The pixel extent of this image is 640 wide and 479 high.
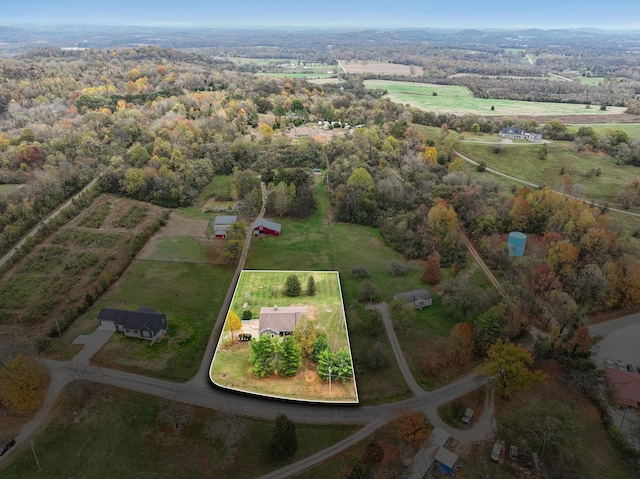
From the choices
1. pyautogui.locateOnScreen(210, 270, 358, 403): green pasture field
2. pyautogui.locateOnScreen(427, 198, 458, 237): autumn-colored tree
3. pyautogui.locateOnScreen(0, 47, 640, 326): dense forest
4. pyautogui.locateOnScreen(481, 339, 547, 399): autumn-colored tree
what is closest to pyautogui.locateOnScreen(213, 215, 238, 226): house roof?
pyautogui.locateOnScreen(0, 47, 640, 326): dense forest

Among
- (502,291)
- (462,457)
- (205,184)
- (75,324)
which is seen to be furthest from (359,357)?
(205,184)

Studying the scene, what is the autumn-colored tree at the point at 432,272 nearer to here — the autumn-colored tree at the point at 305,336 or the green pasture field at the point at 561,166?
the autumn-colored tree at the point at 305,336

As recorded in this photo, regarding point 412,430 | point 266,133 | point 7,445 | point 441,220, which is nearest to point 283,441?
point 412,430

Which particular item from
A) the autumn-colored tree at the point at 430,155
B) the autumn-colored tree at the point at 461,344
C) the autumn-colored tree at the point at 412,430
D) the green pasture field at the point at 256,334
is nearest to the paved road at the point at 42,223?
the green pasture field at the point at 256,334

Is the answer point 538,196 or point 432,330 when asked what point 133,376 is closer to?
point 432,330

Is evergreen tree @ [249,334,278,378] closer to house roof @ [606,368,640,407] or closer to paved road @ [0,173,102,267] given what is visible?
house roof @ [606,368,640,407]

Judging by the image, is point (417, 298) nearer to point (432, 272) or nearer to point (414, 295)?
point (414, 295)
